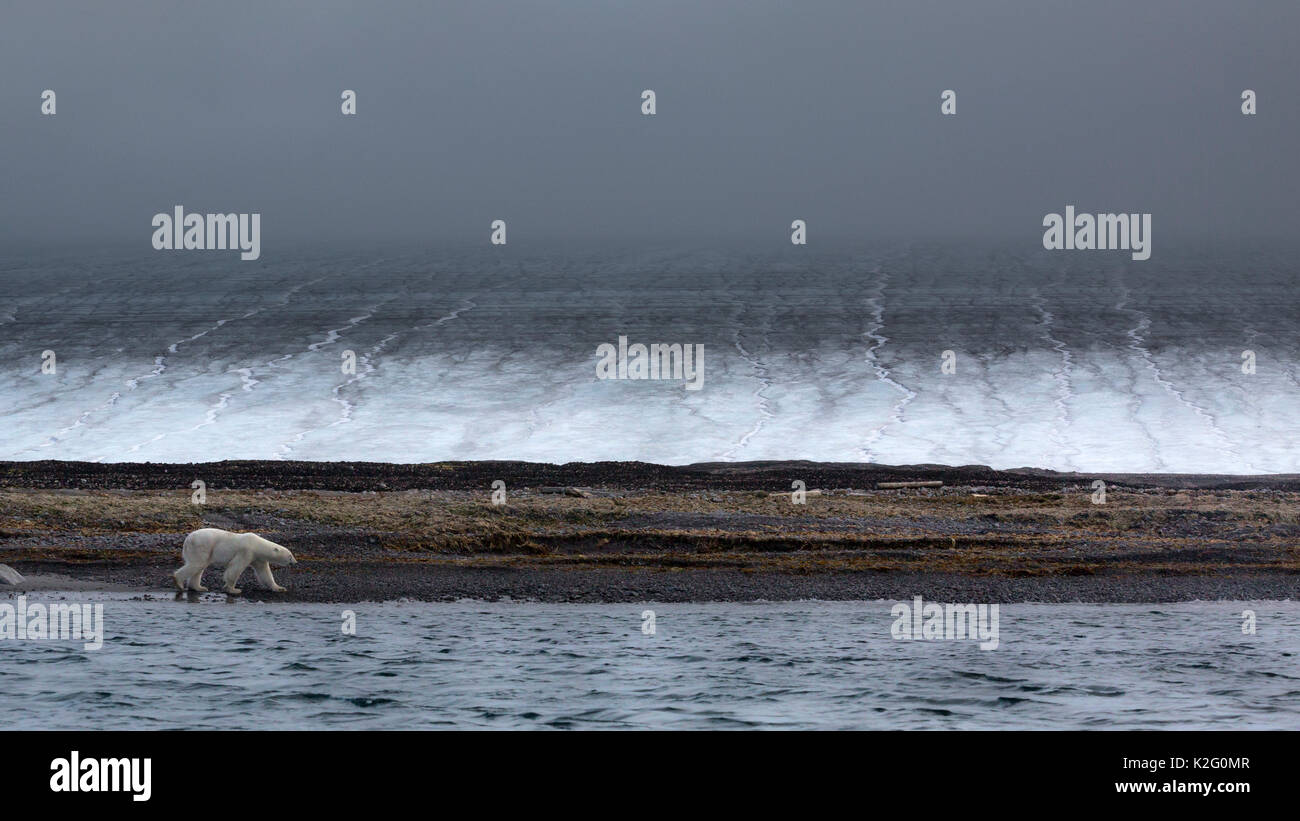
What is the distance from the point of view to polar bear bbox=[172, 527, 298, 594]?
769 inches

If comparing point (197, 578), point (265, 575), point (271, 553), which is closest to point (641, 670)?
point (271, 553)

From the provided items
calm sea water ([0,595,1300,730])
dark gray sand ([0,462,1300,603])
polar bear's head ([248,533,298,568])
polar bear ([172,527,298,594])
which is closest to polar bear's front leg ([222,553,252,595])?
polar bear ([172,527,298,594])

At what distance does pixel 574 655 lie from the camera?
16812 millimetres

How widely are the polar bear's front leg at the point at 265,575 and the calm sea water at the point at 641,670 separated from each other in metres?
0.83

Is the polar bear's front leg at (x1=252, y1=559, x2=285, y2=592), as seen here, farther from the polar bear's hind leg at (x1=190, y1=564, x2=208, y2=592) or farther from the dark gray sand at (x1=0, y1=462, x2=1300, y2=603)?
the polar bear's hind leg at (x1=190, y1=564, x2=208, y2=592)

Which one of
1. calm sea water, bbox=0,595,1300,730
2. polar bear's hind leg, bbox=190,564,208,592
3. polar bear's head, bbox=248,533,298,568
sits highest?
polar bear's head, bbox=248,533,298,568

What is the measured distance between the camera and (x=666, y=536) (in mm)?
24219

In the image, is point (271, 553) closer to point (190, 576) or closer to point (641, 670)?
point (190, 576)

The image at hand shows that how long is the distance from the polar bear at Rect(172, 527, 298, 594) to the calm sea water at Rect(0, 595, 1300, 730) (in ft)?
1.66
